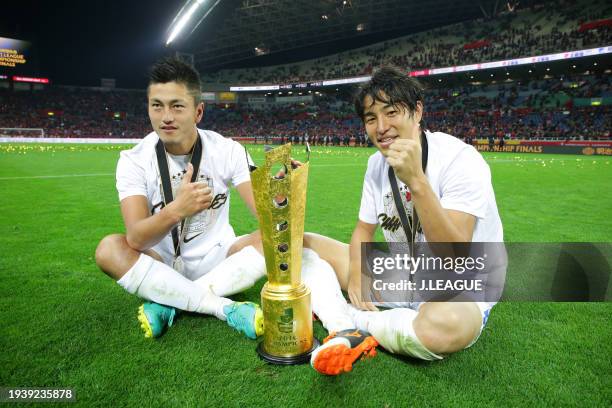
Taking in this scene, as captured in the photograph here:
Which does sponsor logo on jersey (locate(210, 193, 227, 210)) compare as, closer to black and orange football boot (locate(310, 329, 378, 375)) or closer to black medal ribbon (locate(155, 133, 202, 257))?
black medal ribbon (locate(155, 133, 202, 257))

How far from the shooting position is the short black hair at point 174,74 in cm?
240

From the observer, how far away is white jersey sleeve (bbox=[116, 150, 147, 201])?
2422 millimetres

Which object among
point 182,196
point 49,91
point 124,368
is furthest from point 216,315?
point 49,91

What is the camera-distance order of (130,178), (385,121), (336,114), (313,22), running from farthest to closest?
(336,114), (313,22), (130,178), (385,121)

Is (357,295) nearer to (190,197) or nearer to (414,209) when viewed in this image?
(414,209)

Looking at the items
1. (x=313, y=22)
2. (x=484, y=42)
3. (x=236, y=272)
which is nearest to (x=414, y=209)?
(x=236, y=272)

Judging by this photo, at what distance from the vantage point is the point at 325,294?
2.31 meters

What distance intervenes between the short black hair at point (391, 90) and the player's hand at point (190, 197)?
94 cm

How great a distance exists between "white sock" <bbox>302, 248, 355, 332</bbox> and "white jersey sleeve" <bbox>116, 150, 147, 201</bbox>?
1.09 metres

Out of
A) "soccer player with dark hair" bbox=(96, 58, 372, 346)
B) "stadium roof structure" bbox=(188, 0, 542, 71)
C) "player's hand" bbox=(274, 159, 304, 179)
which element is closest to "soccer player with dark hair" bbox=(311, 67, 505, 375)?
"soccer player with dark hair" bbox=(96, 58, 372, 346)

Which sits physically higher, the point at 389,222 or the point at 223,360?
the point at 389,222

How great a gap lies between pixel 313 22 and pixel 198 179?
4118cm

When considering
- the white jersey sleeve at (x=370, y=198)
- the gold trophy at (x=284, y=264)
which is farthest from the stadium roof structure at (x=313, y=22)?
the gold trophy at (x=284, y=264)

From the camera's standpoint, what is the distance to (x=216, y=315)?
95.3 inches
